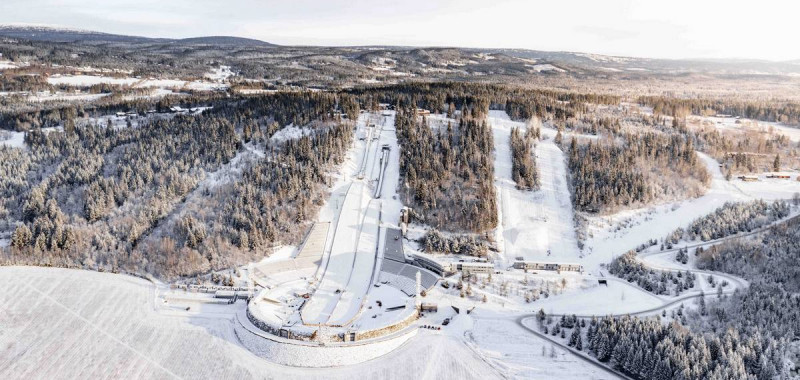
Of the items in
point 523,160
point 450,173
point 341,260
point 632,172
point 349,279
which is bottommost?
point 349,279

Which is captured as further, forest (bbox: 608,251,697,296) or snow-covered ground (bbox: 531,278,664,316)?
forest (bbox: 608,251,697,296)

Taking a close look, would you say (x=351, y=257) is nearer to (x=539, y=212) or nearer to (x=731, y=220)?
(x=539, y=212)

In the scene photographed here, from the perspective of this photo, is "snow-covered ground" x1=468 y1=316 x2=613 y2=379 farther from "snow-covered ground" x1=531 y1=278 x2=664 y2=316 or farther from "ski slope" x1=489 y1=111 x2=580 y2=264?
"ski slope" x1=489 y1=111 x2=580 y2=264

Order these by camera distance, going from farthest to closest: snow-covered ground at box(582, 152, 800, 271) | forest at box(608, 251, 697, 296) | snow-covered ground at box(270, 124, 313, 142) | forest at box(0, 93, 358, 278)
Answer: snow-covered ground at box(270, 124, 313, 142), snow-covered ground at box(582, 152, 800, 271), forest at box(0, 93, 358, 278), forest at box(608, 251, 697, 296)

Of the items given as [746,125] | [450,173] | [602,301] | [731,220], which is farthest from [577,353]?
[746,125]

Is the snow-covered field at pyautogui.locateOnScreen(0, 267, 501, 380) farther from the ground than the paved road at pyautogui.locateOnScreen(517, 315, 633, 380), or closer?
closer

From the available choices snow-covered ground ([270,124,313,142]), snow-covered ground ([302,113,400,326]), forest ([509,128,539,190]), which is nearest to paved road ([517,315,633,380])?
snow-covered ground ([302,113,400,326])
